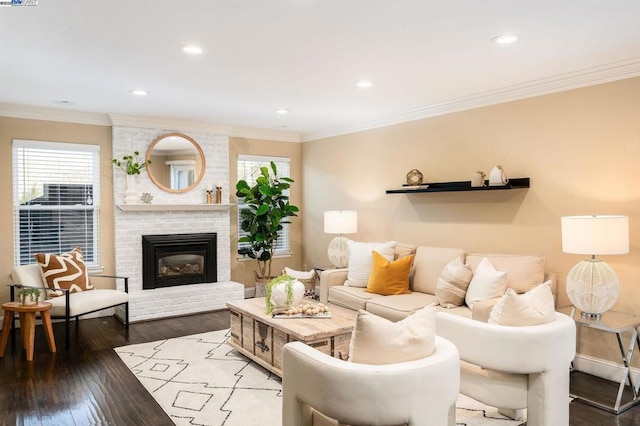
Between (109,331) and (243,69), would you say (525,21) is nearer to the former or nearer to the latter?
(243,69)

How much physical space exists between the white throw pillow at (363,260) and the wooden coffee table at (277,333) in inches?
41.8

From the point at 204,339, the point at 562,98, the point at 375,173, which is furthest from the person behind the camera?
the point at 375,173

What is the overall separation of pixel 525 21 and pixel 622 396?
9.40ft

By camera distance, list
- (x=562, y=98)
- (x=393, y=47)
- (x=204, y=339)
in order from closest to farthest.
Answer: (x=393, y=47) → (x=562, y=98) → (x=204, y=339)

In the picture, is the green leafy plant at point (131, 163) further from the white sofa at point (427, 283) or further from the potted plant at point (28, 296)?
the white sofa at point (427, 283)

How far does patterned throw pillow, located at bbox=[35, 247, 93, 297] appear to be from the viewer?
5.00 meters

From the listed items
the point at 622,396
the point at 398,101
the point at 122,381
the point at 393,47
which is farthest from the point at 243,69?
the point at 622,396

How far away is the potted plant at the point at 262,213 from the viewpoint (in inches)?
262

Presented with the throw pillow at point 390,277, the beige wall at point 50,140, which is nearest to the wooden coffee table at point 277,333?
the throw pillow at point 390,277

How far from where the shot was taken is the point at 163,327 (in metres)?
5.42

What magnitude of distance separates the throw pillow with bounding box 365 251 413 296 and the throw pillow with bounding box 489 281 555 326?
198cm

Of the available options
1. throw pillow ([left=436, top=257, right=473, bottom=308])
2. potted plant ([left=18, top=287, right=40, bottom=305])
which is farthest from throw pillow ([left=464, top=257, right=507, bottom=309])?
potted plant ([left=18, top=287, right=40, bottom=305])

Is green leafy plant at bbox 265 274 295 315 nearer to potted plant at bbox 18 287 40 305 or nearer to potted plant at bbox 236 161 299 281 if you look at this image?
potted plant at bbox 18 287 40 305

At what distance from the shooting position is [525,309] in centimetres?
273
